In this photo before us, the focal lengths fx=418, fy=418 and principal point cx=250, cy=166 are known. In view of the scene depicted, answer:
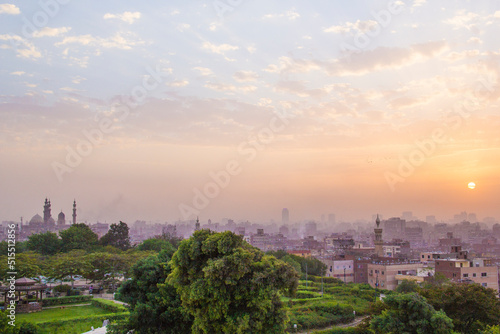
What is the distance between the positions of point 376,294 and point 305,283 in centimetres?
797

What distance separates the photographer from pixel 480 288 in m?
17.2

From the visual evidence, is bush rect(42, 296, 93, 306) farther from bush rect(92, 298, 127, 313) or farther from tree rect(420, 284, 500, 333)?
tree rect(420, 284, 500, 333)

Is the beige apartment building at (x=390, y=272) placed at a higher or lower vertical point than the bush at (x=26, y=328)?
lower

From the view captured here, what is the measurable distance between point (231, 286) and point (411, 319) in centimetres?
653

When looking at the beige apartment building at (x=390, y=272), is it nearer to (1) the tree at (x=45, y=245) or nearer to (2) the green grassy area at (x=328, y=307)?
(2) the green grassy area at (x=328, y=307)

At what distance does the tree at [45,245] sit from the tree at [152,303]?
37.9m

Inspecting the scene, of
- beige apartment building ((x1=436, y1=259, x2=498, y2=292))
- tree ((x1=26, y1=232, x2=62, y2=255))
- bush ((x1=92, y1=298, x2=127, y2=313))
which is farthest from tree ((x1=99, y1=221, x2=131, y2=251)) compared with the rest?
beige apartment building ((x1=436, y1=259, x2=498, y2=292))

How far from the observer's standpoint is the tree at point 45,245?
48.6m

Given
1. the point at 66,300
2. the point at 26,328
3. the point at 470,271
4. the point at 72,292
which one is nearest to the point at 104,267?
the point at 72,292

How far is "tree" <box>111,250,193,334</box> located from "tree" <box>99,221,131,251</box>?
45.4 m

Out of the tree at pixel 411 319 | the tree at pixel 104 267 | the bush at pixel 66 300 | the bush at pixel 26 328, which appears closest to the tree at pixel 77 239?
the tree at pixel 104 267

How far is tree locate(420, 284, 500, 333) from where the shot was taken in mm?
16609

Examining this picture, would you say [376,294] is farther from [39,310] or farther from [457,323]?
[39,310]

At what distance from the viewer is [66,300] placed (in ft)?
90.1
